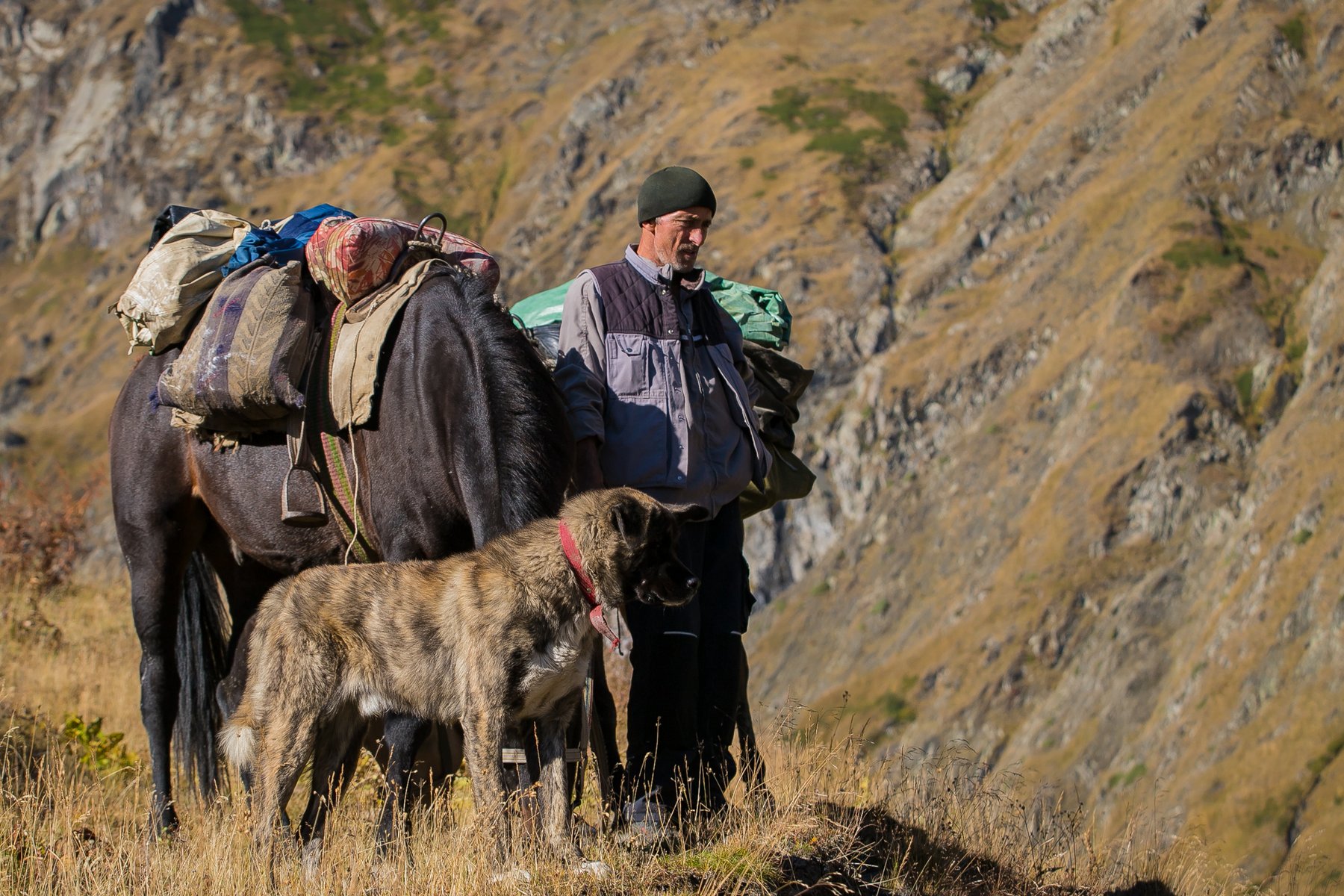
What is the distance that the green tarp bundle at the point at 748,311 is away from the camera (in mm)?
7797

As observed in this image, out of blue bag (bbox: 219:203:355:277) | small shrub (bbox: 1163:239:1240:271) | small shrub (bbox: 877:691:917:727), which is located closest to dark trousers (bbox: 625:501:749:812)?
blue bag (bbox: 219:203:355:277)

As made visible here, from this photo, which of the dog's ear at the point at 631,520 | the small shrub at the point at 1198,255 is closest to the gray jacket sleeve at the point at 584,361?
the dog's ear at the point at 631,520

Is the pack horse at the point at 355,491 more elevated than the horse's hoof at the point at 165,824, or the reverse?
the pack horse at the point at 355,491

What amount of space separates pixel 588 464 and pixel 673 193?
1.20 m

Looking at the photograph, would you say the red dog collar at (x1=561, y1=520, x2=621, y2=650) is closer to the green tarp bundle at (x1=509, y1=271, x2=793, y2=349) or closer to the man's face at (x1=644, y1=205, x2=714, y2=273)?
the man's face at (x1=644, y1=205, x2=714, y2=273)

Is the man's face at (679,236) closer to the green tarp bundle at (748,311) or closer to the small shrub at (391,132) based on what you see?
the green tarp bundle at (748,311)

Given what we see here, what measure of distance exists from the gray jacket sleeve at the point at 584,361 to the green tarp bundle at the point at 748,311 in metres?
1.59

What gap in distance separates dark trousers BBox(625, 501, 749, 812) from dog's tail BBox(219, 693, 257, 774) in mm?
1478

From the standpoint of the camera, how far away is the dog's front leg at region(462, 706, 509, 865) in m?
5.01

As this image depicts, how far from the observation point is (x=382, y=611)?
5.35 metres

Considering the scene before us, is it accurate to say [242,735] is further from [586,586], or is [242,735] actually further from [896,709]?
[896,709]

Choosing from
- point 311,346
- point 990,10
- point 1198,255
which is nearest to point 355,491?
point 311,346

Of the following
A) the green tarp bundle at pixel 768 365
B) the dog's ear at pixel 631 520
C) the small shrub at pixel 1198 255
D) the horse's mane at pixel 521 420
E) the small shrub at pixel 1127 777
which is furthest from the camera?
the small shrub at pixel 1198 255

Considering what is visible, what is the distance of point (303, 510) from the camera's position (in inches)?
271
